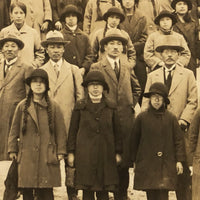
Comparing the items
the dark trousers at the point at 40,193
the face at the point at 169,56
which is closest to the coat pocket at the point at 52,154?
the dark trousers at the point at 40,193

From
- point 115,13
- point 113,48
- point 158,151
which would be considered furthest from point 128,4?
point 158,151

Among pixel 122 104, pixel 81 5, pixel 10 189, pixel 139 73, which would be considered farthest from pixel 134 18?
pixel 10 189

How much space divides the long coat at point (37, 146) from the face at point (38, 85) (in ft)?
0.47

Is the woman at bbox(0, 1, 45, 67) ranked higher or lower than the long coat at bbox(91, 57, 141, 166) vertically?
higher

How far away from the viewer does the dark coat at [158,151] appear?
8.13m

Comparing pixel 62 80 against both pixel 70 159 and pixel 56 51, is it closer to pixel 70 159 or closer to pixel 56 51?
pixel 56 51

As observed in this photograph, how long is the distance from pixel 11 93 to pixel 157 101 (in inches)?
88.5

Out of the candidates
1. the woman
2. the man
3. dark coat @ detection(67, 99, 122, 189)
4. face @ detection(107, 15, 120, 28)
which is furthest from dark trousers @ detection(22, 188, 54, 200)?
face @ detection(107, 15, 120, 28)

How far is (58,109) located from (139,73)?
3.32m

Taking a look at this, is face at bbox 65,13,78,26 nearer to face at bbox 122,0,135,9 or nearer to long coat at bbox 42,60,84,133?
face at bbox 122,0,135,9

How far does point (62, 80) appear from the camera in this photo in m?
9.24

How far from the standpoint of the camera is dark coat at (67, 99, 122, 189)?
26.9 ft

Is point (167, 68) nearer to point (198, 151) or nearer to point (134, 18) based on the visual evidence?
point (198, 151)

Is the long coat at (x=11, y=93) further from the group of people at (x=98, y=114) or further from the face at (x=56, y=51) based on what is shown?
the face at (x=56, y=51)
